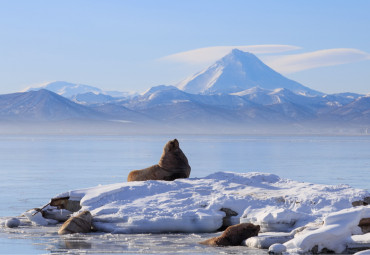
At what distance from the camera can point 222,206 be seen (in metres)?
13.7

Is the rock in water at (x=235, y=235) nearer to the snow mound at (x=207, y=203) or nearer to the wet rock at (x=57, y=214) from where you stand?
the snow mound at (x=207, y=203)

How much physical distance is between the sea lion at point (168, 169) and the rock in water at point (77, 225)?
12.1ft

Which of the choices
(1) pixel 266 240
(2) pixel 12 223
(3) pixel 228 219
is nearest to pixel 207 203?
(3) pixel 228 219

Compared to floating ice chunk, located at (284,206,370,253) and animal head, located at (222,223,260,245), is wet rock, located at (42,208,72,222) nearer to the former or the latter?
animal head, located at (222,223,260,245)

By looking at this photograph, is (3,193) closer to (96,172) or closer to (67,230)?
(67,230)

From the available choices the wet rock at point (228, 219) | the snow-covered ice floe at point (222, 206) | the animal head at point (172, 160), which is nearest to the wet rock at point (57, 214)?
the snow-covered ice floe at point (222, 206)

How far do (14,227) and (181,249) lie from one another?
14.1 ft

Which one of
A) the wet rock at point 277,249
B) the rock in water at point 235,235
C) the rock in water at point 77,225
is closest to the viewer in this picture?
the wet rock at point 277,249

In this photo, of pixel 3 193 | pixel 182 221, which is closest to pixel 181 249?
pixel 182 221

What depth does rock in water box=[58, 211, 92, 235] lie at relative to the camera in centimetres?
1312

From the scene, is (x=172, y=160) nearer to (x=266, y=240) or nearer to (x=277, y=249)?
(x=266, y=240)

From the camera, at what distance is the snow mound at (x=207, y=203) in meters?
13.1

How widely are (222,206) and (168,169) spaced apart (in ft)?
11.2

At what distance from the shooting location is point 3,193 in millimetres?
21391
